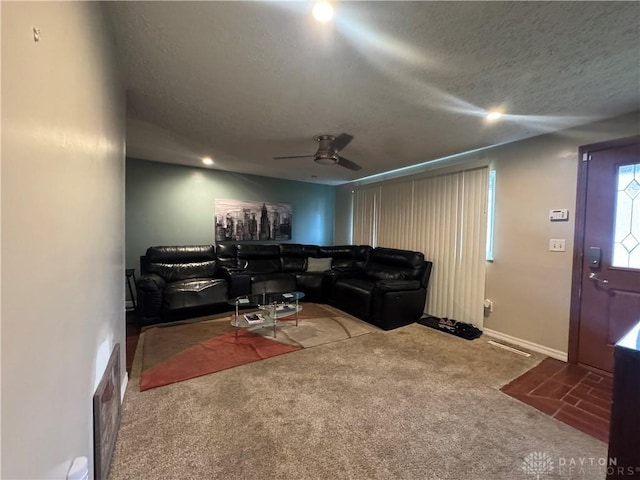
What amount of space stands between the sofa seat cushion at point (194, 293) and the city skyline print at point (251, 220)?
1269 millimetres

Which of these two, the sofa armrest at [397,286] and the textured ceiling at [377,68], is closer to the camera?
the textured ceiling at [377,68]

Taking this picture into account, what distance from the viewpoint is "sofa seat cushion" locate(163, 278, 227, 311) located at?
139 inches

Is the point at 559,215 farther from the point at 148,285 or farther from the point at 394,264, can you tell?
the point at 148,285

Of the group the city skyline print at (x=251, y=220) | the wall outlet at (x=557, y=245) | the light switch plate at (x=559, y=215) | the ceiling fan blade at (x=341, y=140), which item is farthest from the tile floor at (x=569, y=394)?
the city skyline print at (x=251, y=220)

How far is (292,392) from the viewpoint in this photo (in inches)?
81.7

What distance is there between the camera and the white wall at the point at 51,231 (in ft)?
1.88

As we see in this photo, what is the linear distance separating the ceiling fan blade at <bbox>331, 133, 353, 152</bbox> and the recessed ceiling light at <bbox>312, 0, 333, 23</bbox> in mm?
1588

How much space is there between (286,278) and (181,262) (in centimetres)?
168

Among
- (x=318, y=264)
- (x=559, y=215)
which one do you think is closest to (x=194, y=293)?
(x=318, y=264)

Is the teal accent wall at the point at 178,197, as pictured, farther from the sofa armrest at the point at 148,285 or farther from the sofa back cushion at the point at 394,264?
the sofa back cushion at the point at 394,264

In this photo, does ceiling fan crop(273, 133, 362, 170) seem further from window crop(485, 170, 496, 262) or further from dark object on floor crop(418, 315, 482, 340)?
dark object on floor crop(418, 315, 482, 340)

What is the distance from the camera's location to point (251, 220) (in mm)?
5250

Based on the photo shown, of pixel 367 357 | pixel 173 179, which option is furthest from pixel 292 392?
pixel 173 179

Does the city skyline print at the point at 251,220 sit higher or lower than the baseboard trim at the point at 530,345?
higher
